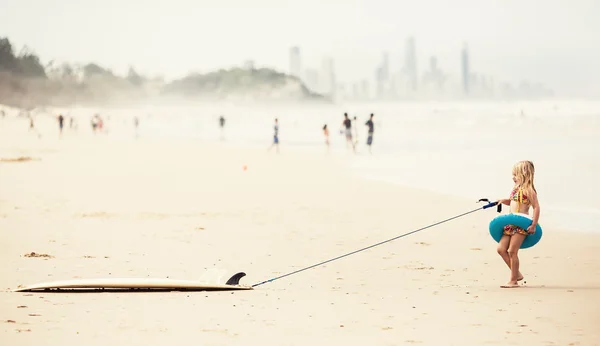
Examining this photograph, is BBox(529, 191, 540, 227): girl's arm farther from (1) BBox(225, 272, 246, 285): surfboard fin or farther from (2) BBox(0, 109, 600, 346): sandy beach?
(1) BBox(225, 272, 246, 285): surfboard fin

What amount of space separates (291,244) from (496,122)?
26.7m

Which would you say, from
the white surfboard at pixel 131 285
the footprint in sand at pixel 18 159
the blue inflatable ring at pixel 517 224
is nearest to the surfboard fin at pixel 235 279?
the white surfboard at pixel 131 285

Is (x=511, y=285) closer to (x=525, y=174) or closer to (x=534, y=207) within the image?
(x=534, y=207)

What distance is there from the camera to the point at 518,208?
13.1 ft

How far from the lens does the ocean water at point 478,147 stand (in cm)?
888

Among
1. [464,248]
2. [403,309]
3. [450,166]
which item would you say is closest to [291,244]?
[464,248]

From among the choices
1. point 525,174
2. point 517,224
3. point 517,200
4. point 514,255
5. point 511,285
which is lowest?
point 511,285

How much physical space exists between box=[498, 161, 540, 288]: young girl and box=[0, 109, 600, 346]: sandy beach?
16 cm

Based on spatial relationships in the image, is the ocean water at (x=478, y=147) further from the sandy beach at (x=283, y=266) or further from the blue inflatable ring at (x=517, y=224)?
the blue inflatable ring at (x=517, y=224)

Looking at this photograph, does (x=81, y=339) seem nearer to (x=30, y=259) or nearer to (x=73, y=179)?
(x=30, y=259)

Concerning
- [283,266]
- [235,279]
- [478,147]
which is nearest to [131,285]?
[235,279]

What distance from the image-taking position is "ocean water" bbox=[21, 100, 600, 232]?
888 cm

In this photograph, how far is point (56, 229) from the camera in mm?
6320

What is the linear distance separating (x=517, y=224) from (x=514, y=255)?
0.14 metres
